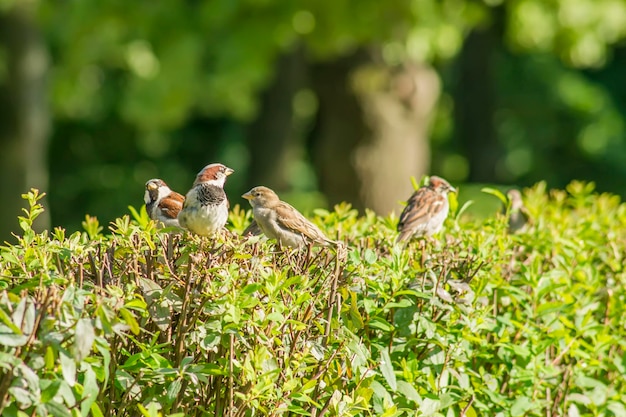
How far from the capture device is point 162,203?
514 cm

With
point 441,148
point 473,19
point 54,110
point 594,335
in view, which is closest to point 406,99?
point 473,19

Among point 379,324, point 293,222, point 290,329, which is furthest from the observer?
point 293,222

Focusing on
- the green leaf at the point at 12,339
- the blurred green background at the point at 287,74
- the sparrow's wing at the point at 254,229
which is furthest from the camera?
the blurred green background at the point at 287,74

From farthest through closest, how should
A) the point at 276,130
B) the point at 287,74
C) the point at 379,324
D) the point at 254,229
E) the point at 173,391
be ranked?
the point at 287,74
the point at 276,130
the point at 254,229
the point at 379,324
the point at 173,391

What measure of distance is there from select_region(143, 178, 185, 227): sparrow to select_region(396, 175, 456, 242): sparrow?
1.04 metres

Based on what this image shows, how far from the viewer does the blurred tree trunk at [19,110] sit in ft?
47.2

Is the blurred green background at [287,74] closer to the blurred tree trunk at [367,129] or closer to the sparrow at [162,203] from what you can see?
the blurred tree trunk at [367,129]

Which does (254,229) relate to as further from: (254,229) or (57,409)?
(57,409)

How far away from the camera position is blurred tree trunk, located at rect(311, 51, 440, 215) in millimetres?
13805

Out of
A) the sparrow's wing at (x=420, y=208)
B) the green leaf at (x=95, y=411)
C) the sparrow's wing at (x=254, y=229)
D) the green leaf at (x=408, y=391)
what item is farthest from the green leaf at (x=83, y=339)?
the sparrow's wing at (x=420, y=208)

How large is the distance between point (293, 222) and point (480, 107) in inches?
732

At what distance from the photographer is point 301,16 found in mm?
13352

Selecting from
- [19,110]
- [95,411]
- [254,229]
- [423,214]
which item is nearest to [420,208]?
[423,214]

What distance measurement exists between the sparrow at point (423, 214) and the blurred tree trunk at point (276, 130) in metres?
12.8
